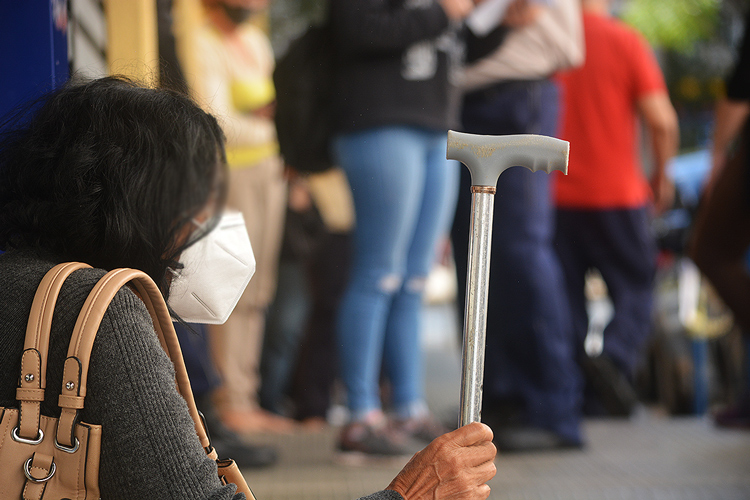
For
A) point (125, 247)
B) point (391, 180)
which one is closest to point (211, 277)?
point (125, 247)

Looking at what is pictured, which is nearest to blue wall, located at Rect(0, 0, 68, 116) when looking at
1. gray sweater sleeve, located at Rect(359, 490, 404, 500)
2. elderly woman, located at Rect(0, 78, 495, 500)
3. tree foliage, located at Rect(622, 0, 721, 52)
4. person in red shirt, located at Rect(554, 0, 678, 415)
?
elderly woman, located at Rect(0, 78, 495, 500)

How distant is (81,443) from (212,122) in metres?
0.43

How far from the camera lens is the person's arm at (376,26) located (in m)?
1.43

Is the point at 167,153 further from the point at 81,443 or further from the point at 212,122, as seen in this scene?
the point at 81,443

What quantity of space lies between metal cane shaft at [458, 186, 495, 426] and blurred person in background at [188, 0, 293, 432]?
1.33 metres

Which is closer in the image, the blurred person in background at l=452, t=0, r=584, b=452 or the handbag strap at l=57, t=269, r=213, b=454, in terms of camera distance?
the handbag strap at l=57, t=269, r=213, b=454

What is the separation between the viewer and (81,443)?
763 millimetres

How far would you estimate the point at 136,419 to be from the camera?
0.78m

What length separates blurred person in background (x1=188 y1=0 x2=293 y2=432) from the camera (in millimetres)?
2195

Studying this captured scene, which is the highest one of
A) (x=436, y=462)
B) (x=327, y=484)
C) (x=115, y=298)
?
(x=115, y=298)

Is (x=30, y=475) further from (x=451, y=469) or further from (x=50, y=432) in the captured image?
(x=451, y=469)

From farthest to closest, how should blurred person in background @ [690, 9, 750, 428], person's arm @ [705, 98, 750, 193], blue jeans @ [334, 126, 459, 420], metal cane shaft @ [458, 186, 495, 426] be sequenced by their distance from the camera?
1. person's arm @ [705, 98, 750, 193]
2. blurred person in background @ [690, 9, 750, 428]
3. blue jeans @ [334, 126, 459, 420]
4. metal cane shaft @ [458, 186, 495, 426]

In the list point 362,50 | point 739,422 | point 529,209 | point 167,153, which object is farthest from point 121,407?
point 739,422

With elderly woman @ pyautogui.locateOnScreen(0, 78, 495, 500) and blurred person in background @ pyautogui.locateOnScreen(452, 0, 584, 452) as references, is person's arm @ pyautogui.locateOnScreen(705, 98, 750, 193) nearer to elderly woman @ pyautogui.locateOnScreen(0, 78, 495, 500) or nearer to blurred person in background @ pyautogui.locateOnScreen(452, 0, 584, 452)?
blurred person in background @ pyautogui.locateOnScreen(452, 0, 584, 452)
